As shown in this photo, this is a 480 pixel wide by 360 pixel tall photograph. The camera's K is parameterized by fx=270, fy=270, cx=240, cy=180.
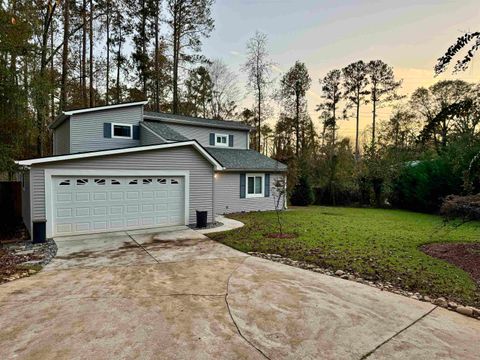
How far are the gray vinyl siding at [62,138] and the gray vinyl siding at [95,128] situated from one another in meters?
0.59

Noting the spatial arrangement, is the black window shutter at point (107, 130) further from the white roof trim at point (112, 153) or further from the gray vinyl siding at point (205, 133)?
the white roof trim at point (112, 153)

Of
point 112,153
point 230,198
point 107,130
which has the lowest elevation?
point 230,198

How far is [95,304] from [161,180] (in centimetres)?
656

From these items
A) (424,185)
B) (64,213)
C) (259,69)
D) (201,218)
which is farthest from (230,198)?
(259,69)

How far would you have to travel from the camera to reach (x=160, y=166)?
10320mm

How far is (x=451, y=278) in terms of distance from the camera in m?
5.55

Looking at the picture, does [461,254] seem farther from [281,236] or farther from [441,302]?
[281,236]

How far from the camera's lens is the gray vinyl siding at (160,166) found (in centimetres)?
823

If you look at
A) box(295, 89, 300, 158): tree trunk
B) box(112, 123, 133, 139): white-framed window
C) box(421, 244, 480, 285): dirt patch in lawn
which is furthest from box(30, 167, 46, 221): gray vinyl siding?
box(295, 89, 300, 158): tree trunk

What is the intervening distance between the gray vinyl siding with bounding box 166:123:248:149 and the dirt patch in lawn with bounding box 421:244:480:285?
12.8 metres

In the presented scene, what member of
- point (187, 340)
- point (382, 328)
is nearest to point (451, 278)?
point (382, 328)

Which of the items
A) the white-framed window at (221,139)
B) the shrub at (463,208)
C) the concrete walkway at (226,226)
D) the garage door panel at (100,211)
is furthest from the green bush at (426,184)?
the garage door panel at (100,211)

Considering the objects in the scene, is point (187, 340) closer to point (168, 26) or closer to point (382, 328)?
point (382, 328)

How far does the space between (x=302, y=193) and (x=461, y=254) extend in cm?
1316
